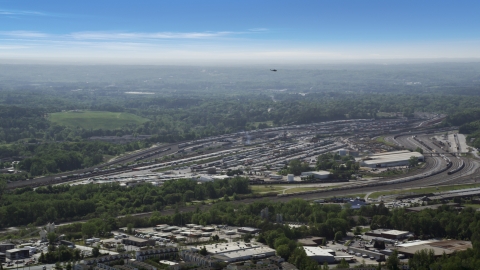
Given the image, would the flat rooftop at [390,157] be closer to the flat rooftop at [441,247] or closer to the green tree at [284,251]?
the flat rooftop at [441,247]

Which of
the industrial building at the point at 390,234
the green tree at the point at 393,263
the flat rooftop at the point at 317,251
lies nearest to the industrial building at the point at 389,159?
the industrial building at the point at 390,234

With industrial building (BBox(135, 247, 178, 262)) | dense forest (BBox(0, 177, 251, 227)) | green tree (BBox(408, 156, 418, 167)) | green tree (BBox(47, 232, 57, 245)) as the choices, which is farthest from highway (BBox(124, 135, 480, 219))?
industrial building (BBox(135, 247, 178, 262))

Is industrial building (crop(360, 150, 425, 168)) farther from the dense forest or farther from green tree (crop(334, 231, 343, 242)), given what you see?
green tree (crop(334, 231, 343, 242))

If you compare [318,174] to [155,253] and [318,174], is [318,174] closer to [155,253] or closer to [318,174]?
[318,174]

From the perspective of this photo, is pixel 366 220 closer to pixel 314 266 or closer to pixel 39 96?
pixel 314 266

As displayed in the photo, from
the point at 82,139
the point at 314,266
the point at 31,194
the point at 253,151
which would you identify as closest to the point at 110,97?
the point at 82,139

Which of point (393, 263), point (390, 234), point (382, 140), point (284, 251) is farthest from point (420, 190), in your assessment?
point (382, 140)
